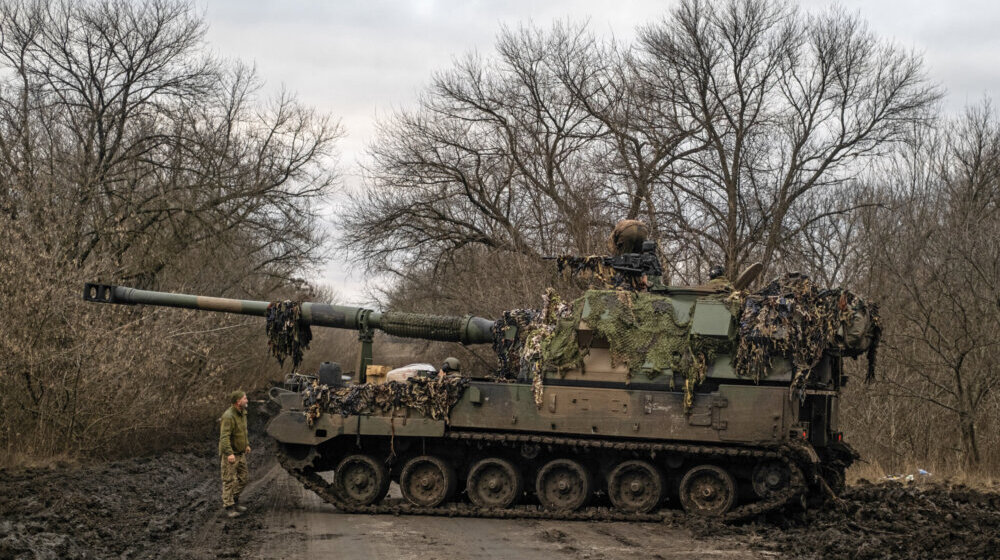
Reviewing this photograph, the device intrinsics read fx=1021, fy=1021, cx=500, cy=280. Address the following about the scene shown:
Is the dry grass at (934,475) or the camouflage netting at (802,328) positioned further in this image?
the dry grass at (934,475)

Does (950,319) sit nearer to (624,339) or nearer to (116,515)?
(624,339)

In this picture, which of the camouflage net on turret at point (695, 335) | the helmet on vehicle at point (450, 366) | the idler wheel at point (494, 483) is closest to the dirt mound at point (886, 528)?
the camouflage net on turret at point (695, 335)

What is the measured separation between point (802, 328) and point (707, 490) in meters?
2.20

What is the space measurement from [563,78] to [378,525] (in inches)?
604

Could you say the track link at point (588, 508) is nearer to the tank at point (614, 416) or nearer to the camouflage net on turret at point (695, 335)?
the tank at point (614, 416)

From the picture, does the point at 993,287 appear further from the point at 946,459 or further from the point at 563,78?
the point at 563,78

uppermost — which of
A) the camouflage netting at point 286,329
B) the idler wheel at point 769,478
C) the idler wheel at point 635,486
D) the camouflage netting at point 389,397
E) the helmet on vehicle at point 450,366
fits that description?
the camouflage netting at point 286,329

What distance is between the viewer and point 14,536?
8891 millimetres

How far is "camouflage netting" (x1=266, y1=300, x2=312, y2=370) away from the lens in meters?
13.7

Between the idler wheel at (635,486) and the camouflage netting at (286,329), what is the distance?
4.55 meters

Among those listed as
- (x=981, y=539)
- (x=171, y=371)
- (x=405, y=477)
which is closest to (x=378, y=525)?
(x=405, y=477)

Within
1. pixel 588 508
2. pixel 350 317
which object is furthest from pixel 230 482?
pixel 588 508

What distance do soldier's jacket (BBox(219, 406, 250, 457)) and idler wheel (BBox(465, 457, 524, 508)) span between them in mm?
2787

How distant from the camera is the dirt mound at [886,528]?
970 centimetres
